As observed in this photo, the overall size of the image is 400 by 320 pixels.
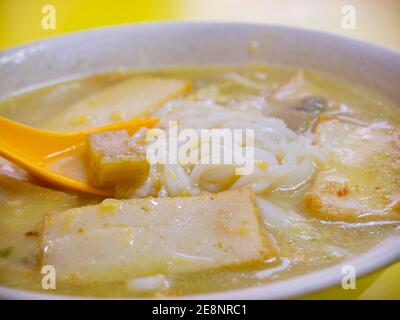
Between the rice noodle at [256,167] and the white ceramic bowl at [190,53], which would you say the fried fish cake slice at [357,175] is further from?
the white ceramic bowl at [190,53]

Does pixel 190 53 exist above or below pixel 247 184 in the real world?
above

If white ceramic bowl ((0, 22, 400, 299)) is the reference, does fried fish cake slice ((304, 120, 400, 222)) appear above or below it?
below

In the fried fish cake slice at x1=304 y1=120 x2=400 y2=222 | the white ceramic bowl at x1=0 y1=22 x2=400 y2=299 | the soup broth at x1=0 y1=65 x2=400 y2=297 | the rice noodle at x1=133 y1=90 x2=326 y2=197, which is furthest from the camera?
the white ceramic bowl at x1=0 y1=22 x2=400 y2=299

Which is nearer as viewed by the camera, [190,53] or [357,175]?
[357,175]

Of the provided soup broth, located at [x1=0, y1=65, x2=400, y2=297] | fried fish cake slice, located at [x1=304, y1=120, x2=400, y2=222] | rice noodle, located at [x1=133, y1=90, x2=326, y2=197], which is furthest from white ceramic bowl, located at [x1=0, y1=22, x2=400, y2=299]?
rice noodle, located at [x1=133, y1=90, x2=326, y2=197]

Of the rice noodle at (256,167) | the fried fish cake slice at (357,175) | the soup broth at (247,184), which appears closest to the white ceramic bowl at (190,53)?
the soup broth at (247,184)

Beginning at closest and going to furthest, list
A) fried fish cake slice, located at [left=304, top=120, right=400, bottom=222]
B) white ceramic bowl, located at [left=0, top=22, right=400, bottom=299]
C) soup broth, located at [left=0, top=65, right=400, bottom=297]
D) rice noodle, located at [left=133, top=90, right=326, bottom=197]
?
soup broth, located at [left=0, top=65, right=400, bottom=297], fried fish cake slice, located at [left=304, top=120, right=400, bottom=222], rice noodle, located at [left=133, top=90, right=326, bottom=197], white ceramic bowl, located at [left=0, top=22, right=400, bottom=299]

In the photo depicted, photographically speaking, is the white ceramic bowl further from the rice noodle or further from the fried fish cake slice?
the rice noodle

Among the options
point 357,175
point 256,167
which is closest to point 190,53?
point 256,167

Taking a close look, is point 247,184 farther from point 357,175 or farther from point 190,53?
point 190,53
